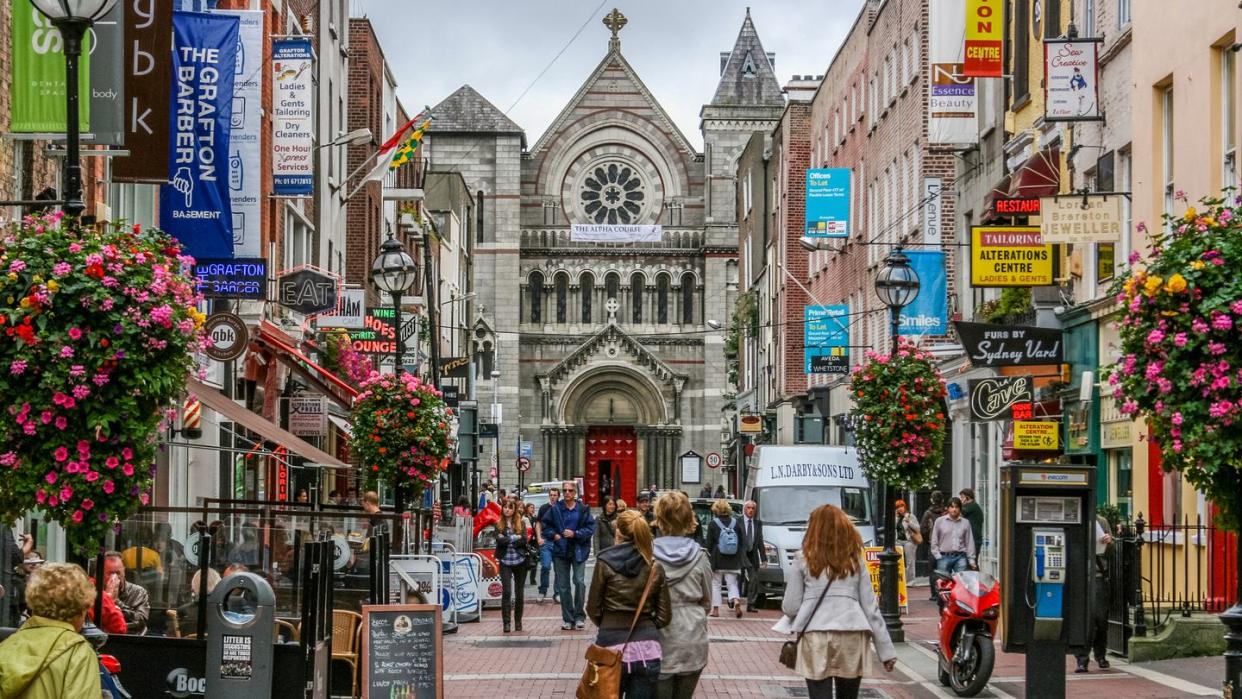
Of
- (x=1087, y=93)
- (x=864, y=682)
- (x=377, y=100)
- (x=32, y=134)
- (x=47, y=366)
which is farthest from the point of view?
(x=377, y=100)

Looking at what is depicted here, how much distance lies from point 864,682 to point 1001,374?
13.5 m

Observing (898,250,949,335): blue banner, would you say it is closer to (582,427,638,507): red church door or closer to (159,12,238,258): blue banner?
(159,12,238,258): blue banner

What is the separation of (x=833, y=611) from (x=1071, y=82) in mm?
14391

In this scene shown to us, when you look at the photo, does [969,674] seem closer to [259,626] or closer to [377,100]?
[259,626]

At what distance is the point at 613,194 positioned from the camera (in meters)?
80.2

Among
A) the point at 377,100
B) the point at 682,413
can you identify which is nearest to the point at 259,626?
the point at 377,100

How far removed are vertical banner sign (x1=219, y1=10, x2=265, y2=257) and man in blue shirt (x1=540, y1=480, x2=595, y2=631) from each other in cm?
493

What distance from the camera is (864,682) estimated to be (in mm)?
16547

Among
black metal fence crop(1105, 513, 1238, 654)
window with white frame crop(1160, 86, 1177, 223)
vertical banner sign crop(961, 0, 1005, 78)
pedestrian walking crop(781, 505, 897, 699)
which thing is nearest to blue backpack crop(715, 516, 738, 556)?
black metal fence crop(1105, 513, 1238, 654)

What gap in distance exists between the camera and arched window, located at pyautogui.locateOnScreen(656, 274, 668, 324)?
80062 mm

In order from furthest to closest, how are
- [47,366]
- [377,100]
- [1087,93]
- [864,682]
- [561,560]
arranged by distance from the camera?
[377,100]
[1087,93]
[561,560]
[864,682]
[47,366]

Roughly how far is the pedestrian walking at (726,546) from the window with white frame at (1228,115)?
26.7 feet

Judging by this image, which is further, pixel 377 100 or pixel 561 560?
pixel 377 100

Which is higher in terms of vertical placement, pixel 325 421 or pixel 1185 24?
pixel 1185 24
